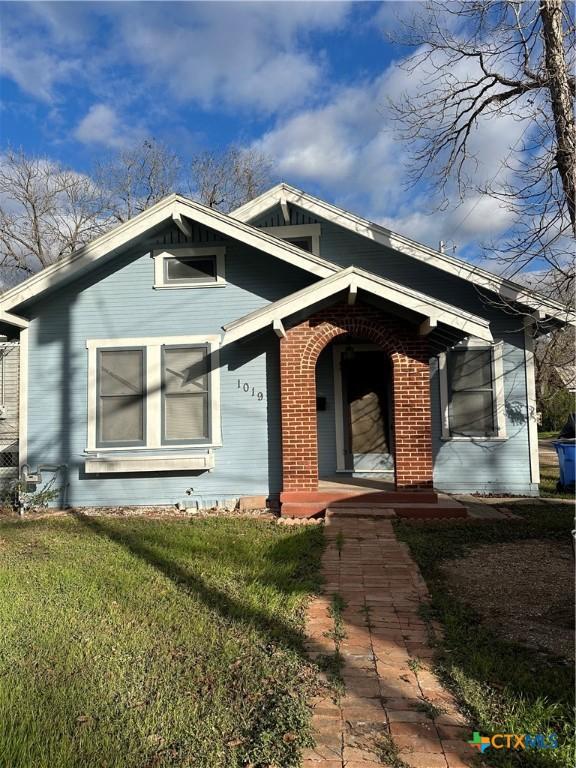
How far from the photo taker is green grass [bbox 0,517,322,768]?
94.0 inches

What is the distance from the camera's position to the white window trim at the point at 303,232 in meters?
9.72

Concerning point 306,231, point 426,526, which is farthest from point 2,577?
point 306,231

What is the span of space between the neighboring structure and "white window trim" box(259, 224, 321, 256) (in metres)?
1.05

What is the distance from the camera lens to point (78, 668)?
3078 mm

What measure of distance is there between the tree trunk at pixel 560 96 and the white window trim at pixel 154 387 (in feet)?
18.5

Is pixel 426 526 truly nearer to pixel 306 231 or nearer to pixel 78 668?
pixel 78 668

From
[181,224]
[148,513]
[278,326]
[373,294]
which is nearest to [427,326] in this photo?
[373,294]

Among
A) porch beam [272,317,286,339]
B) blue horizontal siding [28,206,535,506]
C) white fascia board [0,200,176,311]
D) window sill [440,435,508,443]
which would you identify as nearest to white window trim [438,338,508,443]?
window sill [440,435,508,443]

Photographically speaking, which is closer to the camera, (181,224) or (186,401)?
(181,224)

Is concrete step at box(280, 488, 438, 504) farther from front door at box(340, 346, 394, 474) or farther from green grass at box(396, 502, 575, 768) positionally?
green grass at box(396, 502, 575, 768)

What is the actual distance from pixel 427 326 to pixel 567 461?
14.4ft

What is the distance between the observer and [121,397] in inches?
331

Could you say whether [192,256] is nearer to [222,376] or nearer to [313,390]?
[222,376]

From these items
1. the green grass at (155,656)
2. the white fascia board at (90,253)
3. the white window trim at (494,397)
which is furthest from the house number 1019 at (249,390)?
the white window trim at (494,397)
